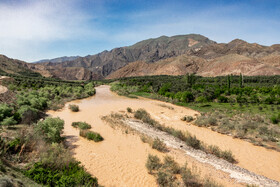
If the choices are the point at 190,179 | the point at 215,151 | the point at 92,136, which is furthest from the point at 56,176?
the point at 215,151

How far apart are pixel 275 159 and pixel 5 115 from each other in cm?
1908

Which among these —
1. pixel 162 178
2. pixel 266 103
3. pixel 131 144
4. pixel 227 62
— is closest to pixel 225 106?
pixel 266 103

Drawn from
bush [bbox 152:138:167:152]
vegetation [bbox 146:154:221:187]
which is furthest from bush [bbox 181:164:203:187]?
bush [bbox 152:138:167:152]

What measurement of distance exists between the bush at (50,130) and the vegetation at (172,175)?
6077 mm

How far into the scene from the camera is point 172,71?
351 ft

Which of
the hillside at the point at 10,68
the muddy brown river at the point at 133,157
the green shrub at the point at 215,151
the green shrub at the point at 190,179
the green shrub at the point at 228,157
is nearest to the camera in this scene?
the green shrub at the point at 190,179

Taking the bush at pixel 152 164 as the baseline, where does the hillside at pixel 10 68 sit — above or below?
above

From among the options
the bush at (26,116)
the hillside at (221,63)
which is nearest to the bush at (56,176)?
the bush at (26,116)

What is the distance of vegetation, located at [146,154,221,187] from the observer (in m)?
6.78

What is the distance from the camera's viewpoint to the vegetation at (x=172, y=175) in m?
6.78

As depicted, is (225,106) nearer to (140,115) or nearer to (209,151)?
(140,115)

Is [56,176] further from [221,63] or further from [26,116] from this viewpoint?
[221,63]

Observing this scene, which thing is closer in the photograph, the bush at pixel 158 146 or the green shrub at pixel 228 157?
the green shrub at pixel 228 157

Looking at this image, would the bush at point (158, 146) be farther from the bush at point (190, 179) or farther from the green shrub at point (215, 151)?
the green shrub at point (215, 151)
